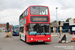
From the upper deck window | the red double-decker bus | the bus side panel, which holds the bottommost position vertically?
the bus side panel

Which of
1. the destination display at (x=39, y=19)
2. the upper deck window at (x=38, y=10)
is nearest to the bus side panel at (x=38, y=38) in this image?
the destination display at (x=39, y=19)

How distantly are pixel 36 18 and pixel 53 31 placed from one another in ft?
147

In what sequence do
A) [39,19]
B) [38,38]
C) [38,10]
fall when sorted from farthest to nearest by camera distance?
[38,10]
[39,19]
[38,38]

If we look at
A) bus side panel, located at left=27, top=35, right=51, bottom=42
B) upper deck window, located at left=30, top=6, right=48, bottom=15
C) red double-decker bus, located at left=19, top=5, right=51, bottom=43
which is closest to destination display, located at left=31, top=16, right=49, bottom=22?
red double-decker bus, located at left=19, top=5, right=51, bottom=43

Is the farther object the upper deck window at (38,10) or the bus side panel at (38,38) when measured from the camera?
the upper deck window at (38,10)

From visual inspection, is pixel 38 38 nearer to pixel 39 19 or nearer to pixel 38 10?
pixel 39 19

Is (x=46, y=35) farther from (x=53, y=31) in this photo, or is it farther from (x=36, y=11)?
(x=53, y=31)

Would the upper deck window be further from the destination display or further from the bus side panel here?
the bus side panel

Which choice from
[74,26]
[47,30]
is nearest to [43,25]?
[47,30]

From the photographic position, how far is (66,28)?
2205 inches

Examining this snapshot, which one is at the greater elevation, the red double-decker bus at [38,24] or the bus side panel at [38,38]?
the red double-decker bus at [38,24]

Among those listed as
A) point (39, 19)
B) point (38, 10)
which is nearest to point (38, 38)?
point (39, 19)

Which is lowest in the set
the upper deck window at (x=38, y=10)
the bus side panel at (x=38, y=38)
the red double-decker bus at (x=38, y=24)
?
the bus side panel at (x=38, y=38)

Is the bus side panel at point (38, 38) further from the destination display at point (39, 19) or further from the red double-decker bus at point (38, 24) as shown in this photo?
the destination display at point (39, 19)
